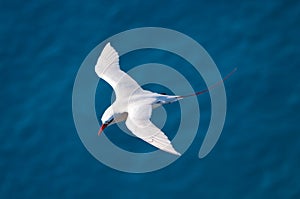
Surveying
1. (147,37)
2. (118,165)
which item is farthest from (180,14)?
(118,165)

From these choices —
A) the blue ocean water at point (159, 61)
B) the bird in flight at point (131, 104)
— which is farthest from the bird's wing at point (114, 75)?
the blue ocean water at point (159, 61)

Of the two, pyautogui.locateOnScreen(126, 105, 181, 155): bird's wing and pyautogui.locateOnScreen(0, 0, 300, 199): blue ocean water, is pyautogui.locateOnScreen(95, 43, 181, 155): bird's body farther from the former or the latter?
pyautogui.locateOnScreen(0, 0, 300, 199): blue ocean water

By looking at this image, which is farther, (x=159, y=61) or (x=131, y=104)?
(x=159, y=61)

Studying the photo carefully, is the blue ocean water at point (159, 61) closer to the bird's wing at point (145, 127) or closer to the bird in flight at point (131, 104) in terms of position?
the bird in flight at point (131, 104)

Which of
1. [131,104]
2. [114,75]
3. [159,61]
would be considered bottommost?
[131,104]

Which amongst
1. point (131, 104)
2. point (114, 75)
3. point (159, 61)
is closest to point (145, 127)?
point (131, 104)

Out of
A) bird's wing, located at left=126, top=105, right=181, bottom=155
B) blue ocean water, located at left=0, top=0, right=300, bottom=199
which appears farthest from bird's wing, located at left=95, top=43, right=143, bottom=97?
blue ocean water, located at left=0, top=0, right=300, bottom=199

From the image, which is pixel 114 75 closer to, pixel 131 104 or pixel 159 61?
pixel 131 104
